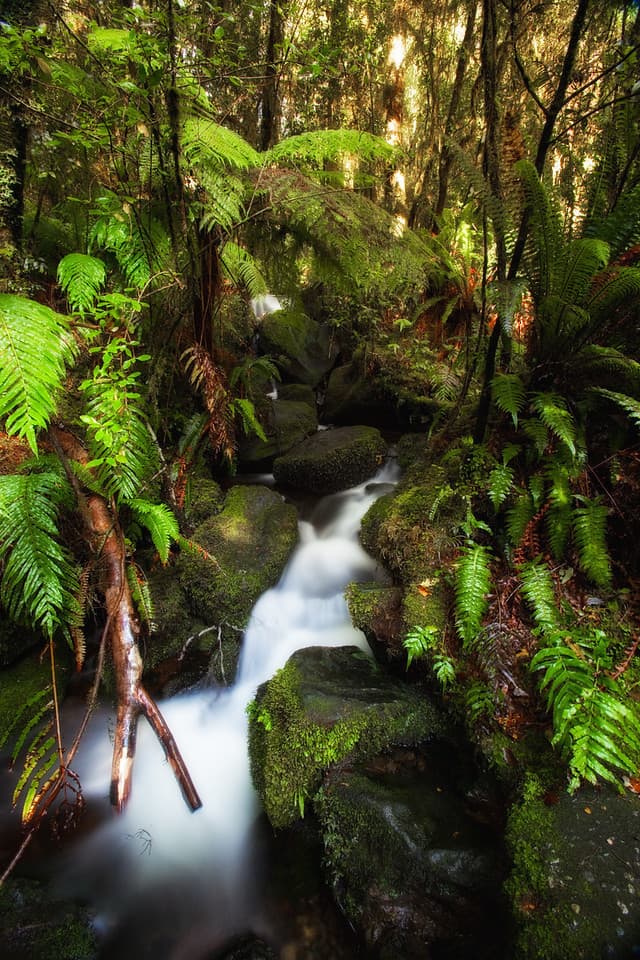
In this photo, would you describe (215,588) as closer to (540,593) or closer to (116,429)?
(116,429)

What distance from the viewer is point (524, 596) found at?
251cm

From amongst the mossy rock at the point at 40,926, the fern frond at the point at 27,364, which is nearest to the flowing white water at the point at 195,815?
the mossy rock at the point at 40,926

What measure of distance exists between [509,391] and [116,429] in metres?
2.29

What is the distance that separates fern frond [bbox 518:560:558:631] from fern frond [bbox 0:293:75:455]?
252cm

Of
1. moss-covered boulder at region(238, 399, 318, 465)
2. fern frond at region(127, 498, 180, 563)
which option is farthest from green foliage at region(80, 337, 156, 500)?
moss-covered boulder at region(238, 399, 318, 465)

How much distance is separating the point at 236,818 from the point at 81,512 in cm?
210

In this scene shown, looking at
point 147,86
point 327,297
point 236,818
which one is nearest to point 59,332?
point 147,86

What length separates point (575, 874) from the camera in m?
1.74

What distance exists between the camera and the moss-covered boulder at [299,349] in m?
7.07

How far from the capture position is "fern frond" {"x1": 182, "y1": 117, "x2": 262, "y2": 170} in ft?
8.68

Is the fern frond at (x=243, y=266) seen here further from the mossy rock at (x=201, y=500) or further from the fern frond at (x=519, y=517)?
the fern frond at (x=519, y=517)

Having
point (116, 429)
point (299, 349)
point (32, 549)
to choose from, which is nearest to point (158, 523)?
point (32, 549)

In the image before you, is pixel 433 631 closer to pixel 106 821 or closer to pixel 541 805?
pixel 541 805

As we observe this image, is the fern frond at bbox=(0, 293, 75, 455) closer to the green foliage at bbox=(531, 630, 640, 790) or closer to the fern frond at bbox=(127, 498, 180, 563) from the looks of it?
the fern frond at bbox=(127, 498, 180, 563)
